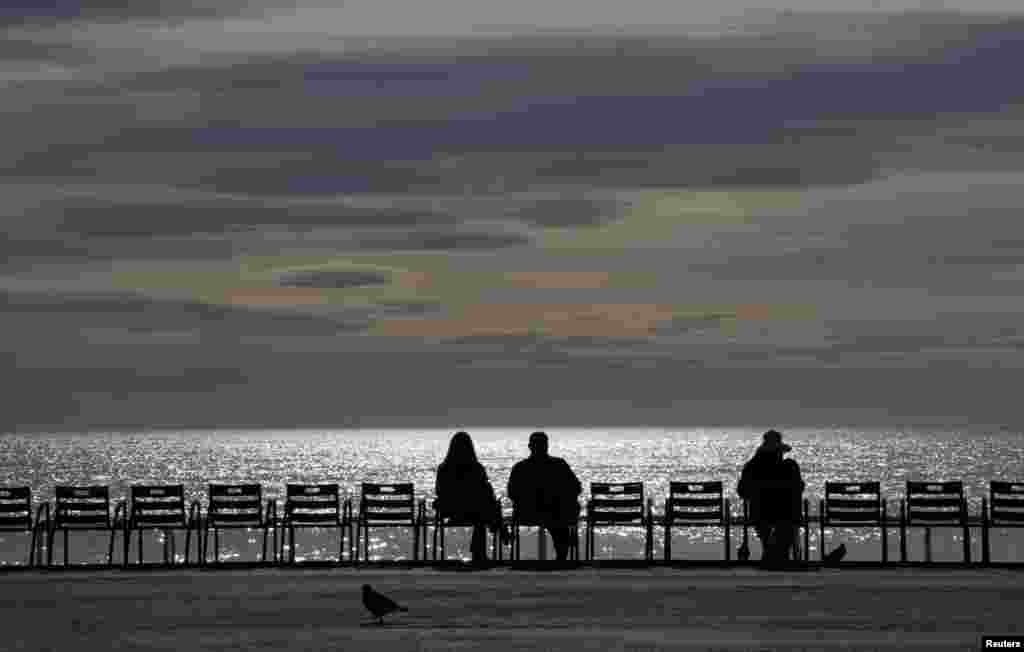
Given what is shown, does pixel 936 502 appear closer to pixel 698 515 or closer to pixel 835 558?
pixel 835 558

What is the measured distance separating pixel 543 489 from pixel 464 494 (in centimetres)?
95

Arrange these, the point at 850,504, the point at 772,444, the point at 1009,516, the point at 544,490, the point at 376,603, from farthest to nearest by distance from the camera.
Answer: the point at 850,504, the point at 1009,516, the point at 544,490, the point at 772,444, the point at 376,603

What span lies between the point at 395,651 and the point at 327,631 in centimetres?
210

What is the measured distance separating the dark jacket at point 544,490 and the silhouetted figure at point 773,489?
204cm

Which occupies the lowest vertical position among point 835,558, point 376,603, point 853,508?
point 376,603

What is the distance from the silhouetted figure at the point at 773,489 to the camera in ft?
94.1

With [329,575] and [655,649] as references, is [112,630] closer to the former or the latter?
[655,649]

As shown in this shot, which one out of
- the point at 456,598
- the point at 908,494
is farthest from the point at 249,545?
the point at 456,598

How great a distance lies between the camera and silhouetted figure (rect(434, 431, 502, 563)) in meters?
28.8

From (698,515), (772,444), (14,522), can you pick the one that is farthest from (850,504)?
(14,522)

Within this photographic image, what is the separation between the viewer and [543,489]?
2895cm

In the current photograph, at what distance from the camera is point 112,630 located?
2061 centimetres
